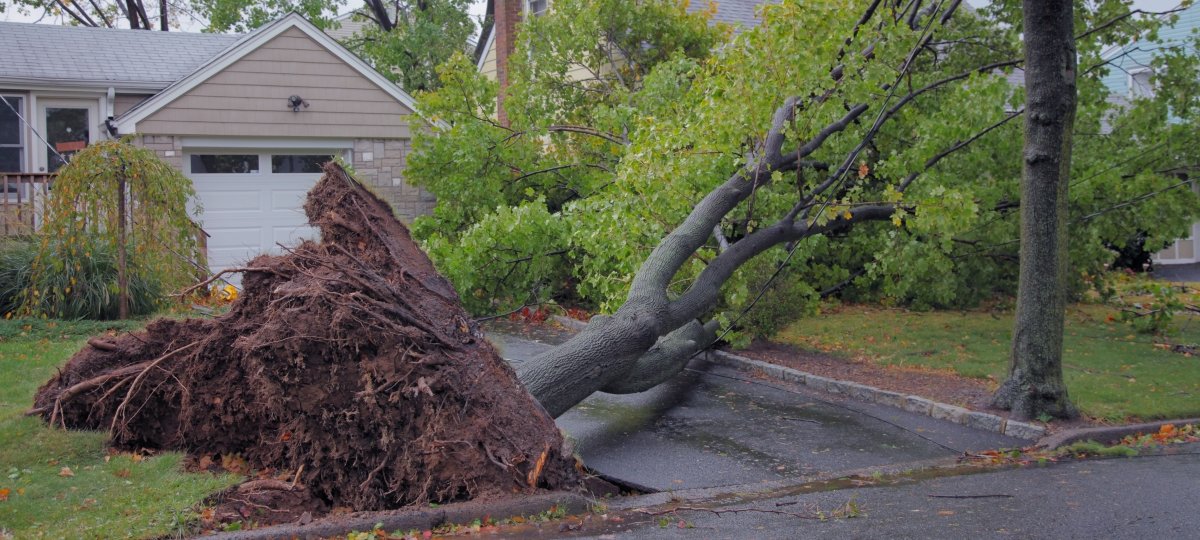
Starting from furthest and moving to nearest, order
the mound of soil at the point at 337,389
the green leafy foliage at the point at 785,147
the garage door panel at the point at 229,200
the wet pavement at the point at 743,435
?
1. the garage door panel at the point at 229,200
2. the green leafy foliage at the point at 785,147
3. the wet pavement at the point at 743,435
4. the mound of soil at the point at 337,389

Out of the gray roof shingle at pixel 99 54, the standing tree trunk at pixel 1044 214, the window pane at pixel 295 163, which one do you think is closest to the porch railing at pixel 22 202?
the gray roof shingle at pixel 99 54

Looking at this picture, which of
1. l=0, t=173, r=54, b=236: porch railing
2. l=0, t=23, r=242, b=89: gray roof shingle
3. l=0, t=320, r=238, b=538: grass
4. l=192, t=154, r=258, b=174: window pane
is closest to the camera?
l=0, t=320, r=238, b=538: grass

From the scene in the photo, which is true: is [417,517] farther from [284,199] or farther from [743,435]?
[284,199]

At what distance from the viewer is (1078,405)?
354 inches

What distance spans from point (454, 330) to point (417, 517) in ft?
4.61

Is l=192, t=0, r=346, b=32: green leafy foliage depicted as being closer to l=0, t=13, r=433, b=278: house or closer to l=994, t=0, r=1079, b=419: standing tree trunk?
l=0, t=13, r=433, b=278: house

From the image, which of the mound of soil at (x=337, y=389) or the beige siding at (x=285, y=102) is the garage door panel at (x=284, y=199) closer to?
the beige siding at (x=285, y=102)

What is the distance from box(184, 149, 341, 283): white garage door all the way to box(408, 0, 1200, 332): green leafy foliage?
10.00ft

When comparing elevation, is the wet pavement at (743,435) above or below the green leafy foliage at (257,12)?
below

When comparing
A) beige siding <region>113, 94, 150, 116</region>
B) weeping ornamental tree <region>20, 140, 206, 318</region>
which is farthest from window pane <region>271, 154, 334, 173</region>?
weeping ornamental tree <region>20, 140, 206, 318</region>

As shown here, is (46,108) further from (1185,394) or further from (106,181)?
(1185,394)

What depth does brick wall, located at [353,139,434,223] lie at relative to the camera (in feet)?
58.1

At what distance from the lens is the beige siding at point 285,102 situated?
16.1 metres

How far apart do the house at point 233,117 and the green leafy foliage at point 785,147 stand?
7.25 feet
